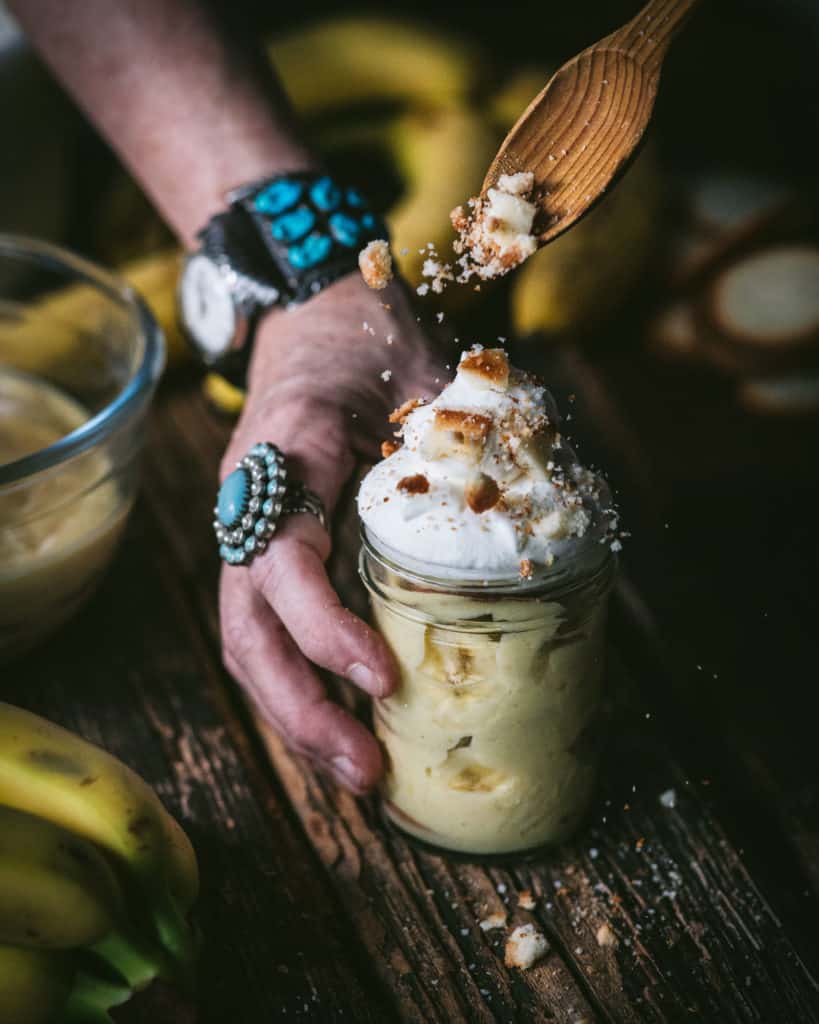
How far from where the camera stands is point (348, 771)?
2.22 feet

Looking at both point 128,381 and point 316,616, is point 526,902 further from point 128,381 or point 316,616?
point 128,381

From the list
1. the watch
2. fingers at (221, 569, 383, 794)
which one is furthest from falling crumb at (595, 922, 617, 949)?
the watch

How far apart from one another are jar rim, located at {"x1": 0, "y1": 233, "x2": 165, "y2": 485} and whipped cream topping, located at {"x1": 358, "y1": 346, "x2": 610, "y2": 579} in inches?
10.3

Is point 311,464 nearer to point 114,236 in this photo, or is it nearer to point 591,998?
point 591,998

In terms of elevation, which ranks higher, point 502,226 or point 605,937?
point 502,226

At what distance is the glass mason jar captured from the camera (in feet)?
1.90

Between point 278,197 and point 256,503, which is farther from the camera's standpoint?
point 278,197

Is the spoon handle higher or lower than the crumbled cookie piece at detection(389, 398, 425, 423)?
higher

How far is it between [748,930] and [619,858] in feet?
0.28

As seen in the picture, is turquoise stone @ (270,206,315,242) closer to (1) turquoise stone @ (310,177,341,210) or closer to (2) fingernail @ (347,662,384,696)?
(1) turquoise stone @ (310,177,341,210)

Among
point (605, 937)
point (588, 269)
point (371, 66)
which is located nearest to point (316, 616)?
point (605, 937)

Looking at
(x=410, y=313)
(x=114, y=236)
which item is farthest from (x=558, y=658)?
(x=114, y=236)

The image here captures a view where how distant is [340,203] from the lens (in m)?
0.86

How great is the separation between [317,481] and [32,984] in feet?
1.10
